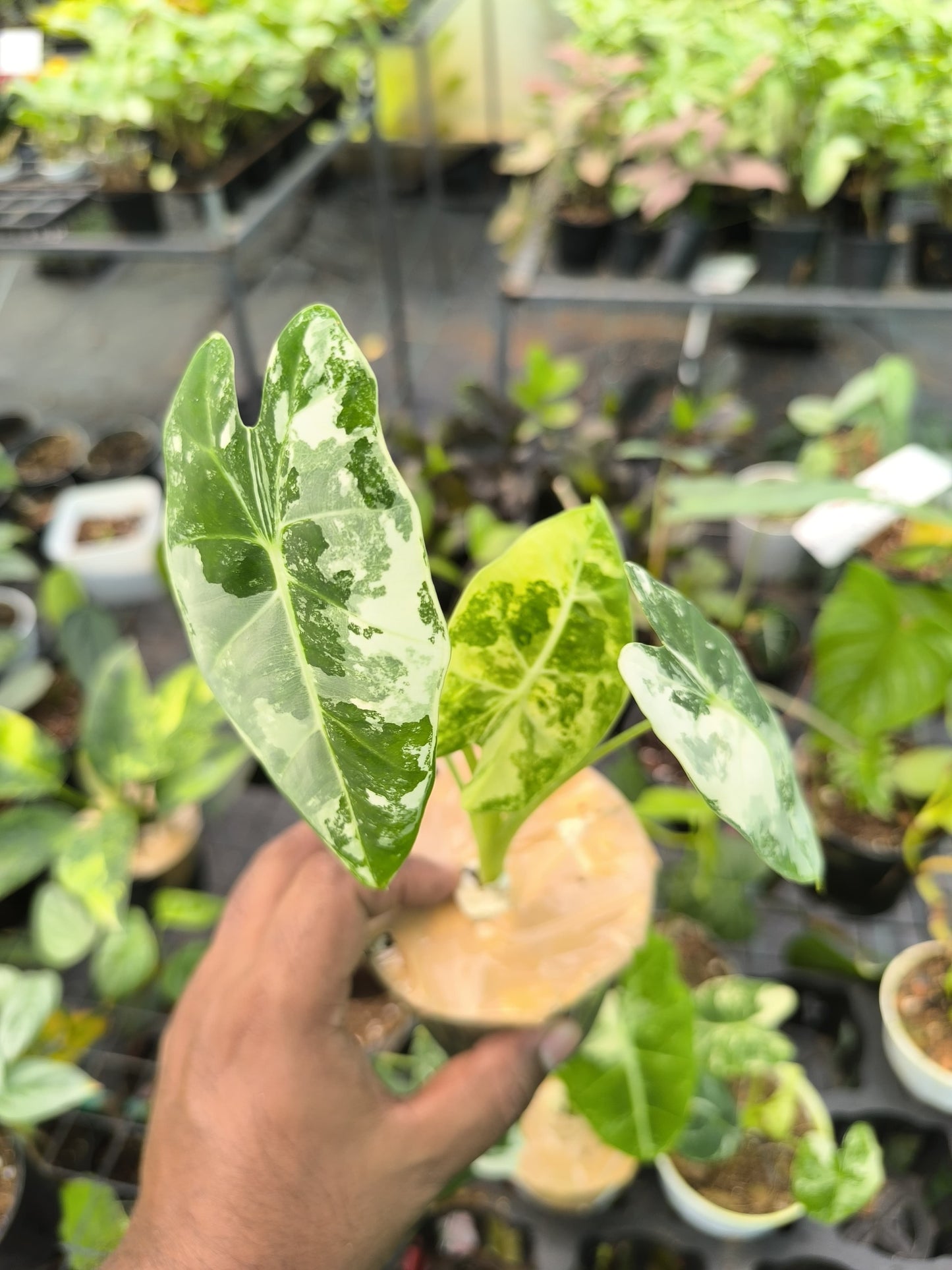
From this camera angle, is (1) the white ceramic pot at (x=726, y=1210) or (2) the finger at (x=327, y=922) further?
(1) the white ceramic pot at (x=726, y=1210)

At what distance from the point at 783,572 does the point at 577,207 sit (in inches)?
32.3

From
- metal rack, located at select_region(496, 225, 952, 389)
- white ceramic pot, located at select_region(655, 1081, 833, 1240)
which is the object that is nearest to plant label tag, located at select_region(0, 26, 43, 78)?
metal rack, located at select_region(496, 225, 952, 389)

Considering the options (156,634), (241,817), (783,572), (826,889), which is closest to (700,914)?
(826,889)

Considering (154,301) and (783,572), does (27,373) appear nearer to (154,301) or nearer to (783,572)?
(154,301)

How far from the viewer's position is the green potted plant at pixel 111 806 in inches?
38.0

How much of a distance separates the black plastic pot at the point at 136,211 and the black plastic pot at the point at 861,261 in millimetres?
1304

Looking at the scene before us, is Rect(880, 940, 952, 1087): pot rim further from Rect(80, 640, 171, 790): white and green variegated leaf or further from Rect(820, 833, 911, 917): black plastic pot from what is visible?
Rect(80, 640, 171, 790): white and green variegated leaf

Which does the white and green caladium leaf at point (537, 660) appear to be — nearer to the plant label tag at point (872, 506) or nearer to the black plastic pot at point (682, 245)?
the plant label tag at point (872, 506)

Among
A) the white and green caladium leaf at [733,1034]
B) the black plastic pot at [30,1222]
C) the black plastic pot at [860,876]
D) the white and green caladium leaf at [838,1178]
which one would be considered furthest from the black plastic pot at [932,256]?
the black plastic pot at [30,1222]

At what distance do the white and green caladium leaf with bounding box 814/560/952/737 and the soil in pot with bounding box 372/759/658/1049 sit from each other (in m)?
Result: 0.55

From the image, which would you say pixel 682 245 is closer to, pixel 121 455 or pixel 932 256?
pixel 932 256

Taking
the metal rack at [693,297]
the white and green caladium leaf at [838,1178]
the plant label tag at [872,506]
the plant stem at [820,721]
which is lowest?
the white and green caladium leaf at [838,1178]

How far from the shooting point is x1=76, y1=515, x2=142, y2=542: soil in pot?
71.7 inches

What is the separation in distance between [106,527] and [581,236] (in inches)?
43.3
